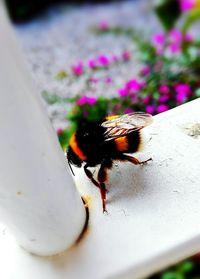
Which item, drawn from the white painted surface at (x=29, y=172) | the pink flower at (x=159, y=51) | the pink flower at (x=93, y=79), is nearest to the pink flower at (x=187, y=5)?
the pink flower at (x=159, y=51)

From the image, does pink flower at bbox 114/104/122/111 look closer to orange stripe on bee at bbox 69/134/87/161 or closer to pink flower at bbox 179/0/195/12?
orange stripe on bee at bbox 69/134/87/161

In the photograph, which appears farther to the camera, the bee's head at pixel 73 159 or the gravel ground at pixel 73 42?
the gravel ground at pixel 73 42

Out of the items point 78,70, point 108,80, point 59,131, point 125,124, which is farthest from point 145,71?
point 125,124

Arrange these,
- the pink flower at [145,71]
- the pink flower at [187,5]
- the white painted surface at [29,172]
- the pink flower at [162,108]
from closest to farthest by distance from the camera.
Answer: the white painted surface at [29,172] < the pink flower at [162,108] < the pink flower at [145,71] < the pink flower at [187,5]

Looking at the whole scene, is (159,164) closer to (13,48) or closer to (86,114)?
(13,48)

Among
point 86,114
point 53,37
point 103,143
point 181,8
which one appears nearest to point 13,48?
point 103,143

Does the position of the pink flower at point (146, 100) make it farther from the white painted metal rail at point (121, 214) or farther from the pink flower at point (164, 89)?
the white painted metal rail at point (121, 214)

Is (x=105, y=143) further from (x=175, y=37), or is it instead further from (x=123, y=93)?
(x=175, y=37)

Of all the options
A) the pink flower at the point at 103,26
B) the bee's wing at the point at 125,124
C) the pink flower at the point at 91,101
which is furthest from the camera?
the pink flower at the point at 103,26
